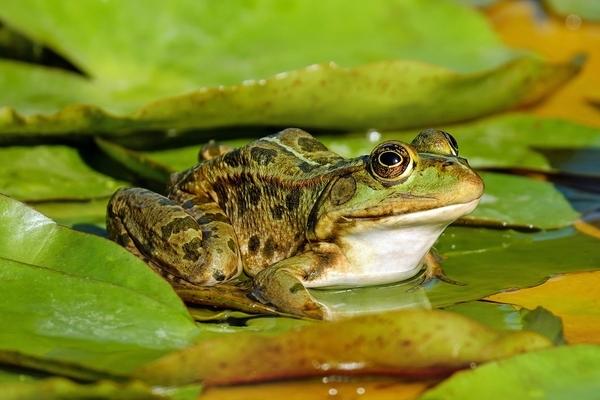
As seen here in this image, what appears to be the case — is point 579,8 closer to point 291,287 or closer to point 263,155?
point 263,155

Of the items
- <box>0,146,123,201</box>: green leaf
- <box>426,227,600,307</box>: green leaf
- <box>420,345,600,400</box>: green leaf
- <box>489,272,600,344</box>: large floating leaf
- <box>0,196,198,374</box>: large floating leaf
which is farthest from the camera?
<box>0,146,123,201</box>: green leaf

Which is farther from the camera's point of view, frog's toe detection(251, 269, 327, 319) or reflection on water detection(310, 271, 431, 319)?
reflection on water detection(310, 271, 431, 319)

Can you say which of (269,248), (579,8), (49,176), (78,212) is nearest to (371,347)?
(269,248)

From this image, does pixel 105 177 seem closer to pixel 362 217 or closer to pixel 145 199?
pixel 145 199

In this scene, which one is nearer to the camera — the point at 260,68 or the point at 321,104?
the point at 321,104

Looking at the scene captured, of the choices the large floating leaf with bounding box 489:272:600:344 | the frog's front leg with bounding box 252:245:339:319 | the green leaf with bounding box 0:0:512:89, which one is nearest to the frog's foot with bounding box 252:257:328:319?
the frog's front leg with bounding box 252:245:339:319

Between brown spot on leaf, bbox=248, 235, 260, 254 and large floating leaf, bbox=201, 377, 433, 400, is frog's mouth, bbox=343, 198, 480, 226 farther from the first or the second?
large floating leaf, bbox=201, 377, 433, 400

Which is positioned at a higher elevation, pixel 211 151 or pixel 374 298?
pixel 211 151
